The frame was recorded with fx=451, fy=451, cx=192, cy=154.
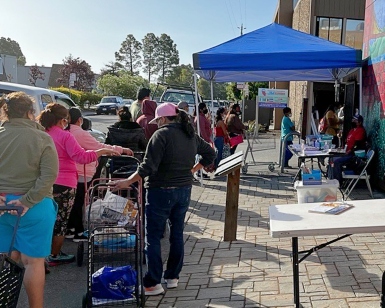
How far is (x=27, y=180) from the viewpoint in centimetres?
345

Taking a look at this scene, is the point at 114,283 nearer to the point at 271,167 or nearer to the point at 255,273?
the point at 255,273

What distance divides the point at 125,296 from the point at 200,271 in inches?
47.1

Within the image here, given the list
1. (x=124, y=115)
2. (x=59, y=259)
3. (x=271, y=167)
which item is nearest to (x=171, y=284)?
(x=59, y=259)

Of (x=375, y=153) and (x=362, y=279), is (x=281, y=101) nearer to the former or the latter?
(x=375, y=153)

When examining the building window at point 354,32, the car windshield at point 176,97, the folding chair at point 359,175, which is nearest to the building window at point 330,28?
the building window at point 354,32

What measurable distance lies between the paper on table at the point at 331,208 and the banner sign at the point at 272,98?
13058 mm

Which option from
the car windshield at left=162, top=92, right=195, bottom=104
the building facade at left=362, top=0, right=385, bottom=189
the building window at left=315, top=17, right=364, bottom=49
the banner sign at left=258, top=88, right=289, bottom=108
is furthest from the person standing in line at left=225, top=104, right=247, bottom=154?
the building window at left=315, top=17, right=364, bottom=49

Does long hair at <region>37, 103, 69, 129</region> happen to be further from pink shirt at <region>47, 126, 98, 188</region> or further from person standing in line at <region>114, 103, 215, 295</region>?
person standing in line at <region>114, 103, 215, 295</region>

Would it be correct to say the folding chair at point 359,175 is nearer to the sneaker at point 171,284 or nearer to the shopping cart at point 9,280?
the sneaker at point 171,284

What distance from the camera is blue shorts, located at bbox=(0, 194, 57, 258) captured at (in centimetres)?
342

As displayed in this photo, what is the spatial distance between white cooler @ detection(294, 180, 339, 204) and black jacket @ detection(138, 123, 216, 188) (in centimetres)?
247

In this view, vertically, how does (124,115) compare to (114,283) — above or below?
above

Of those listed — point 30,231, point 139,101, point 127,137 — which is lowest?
point 30,231

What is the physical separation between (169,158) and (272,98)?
13.6 metres
